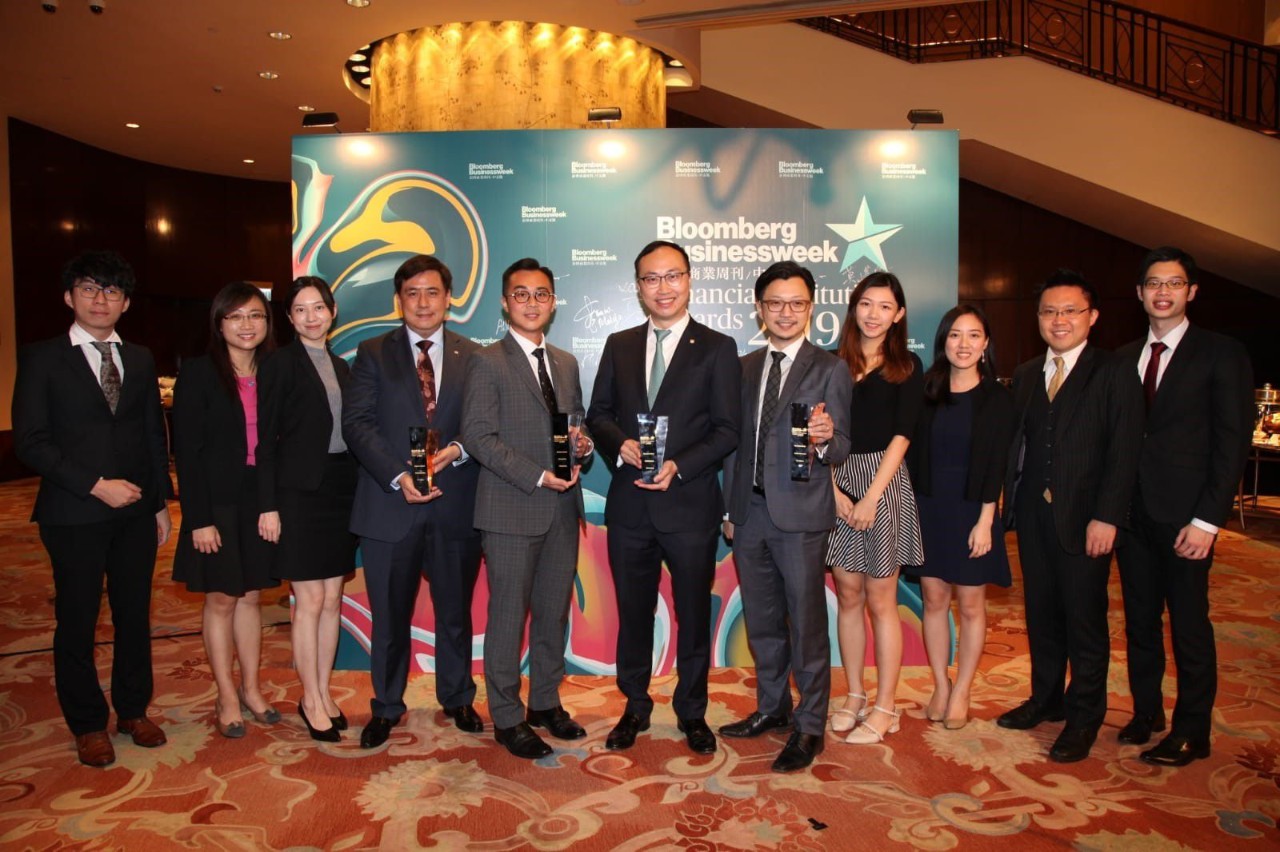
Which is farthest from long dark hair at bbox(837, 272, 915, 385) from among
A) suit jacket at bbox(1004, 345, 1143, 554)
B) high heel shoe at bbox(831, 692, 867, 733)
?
high heel shoe at bbox(831, 692, 867, 733)

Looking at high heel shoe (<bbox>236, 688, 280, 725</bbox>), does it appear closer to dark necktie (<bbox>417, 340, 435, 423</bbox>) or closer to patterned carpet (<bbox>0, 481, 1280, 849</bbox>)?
patterned carpet (<bbox>0, 481, 1280, 849</bbox>)

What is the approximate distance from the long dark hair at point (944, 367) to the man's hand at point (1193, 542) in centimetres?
90

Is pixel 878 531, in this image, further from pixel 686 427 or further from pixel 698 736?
pixel 698 736

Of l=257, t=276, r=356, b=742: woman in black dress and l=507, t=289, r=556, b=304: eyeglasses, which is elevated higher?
l=507, t=289, r=556, b=304: eyeglasses

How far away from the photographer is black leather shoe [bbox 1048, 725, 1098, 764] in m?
3.36

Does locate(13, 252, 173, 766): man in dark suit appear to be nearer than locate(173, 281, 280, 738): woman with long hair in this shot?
Yes

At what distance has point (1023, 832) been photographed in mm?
2828

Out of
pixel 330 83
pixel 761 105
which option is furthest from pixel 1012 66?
pixel 330 83

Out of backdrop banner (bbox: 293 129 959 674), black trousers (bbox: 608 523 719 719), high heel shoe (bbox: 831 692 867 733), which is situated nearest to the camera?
black trousers (bbox: 608 523 719 719)

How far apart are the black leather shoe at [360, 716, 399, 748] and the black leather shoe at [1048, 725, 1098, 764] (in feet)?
8.61

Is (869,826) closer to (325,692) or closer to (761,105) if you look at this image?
(325,692)

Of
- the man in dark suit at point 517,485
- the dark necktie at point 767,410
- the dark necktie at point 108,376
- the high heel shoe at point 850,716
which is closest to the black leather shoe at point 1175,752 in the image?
the high heel shoe at point 850,716

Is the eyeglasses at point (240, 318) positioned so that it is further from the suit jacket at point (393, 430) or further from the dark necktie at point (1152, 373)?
the dark necktie at point (1152, 373)

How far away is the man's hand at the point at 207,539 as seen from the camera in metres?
3.49
